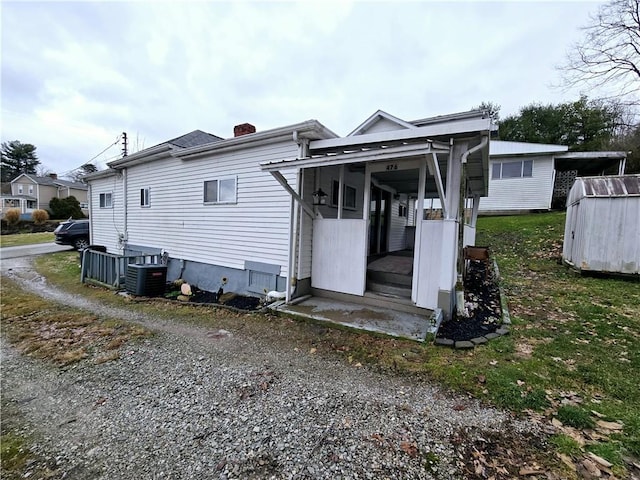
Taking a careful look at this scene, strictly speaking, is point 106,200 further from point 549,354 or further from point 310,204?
point 549,354

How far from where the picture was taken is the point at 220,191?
734cm

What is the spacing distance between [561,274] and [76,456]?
1046 centimetres

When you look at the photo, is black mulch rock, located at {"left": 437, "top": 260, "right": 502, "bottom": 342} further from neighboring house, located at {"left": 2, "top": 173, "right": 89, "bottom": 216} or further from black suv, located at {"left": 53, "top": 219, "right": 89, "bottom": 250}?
neighboring house, located at {"left": 2, "top": 173, "right": 89, "bottom": 216}

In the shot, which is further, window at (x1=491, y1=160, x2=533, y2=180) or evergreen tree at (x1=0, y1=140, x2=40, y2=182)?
evergreen tree at (x1=0, y1=140, x2=40, y2=182)

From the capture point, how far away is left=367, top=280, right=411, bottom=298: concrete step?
5.51 m

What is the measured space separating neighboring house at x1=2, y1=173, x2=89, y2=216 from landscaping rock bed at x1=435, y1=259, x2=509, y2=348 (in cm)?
4710

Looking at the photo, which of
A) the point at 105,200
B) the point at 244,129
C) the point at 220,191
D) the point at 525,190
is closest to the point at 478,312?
the point at 220,191

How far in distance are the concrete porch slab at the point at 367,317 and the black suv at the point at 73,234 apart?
15.9 meters

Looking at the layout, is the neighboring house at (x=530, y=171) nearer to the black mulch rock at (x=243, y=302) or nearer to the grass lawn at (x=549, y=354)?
the grass lawn at (x=549, y=354)

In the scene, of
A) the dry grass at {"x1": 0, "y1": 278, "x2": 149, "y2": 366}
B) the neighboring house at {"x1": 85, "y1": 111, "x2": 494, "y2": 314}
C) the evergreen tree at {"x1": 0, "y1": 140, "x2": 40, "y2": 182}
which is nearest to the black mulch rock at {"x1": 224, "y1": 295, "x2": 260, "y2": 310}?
the neighboring house at {"x1": 85, "y1": 111, "x2": 494, "y2": 314}

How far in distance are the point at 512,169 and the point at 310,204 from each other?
1552 centimetres

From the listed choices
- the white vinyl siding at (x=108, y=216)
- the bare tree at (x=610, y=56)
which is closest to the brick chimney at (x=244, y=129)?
the white vinyl siding at (x=108, y=216)

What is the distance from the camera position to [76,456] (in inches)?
84.4

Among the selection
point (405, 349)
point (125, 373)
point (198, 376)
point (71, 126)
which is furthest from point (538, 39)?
point (71, 126)
